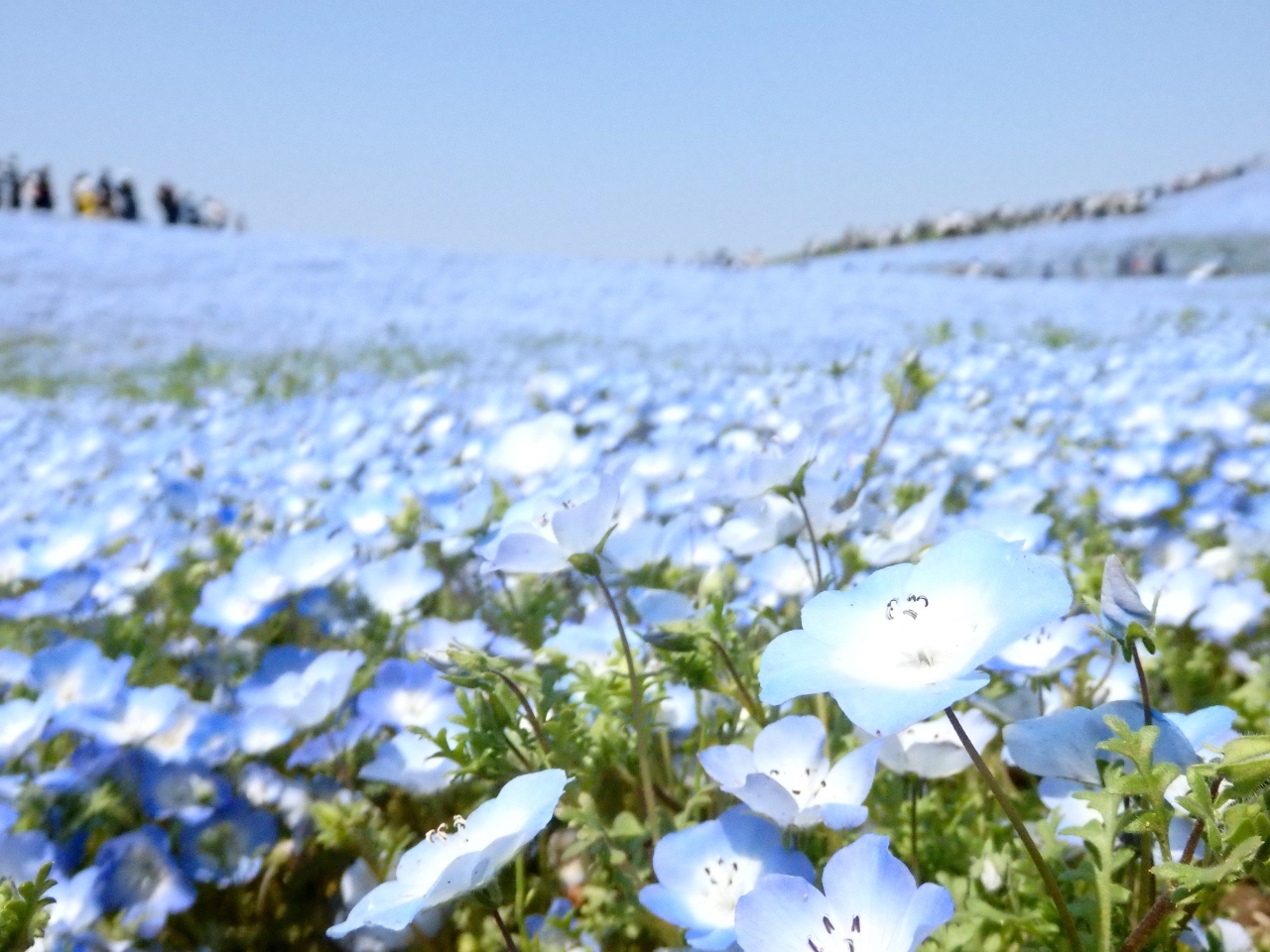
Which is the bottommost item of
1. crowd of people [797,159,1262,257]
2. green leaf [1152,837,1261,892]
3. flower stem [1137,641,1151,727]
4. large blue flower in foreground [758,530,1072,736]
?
crowd of people [797,159,1262,257]

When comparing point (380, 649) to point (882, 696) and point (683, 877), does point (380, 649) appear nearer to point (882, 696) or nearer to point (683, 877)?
point (683, 877)

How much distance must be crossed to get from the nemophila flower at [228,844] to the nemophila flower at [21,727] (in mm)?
227

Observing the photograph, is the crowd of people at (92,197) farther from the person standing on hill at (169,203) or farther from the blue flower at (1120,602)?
the blue flower at (1120,602)

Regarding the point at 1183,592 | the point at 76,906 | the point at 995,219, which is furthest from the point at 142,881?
the point at 995,219

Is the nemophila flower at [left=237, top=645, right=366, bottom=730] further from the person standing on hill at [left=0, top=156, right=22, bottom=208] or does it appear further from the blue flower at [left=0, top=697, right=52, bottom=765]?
the person standing on hill at [left=0, top=156, right=22, bottom=208]

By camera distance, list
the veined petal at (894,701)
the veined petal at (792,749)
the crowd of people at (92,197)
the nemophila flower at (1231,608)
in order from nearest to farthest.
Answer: the veined petal at (894,701) < the veined petal at (792,749) < the nemophila flower at (1231,608) < the crowd of people at (92,197)

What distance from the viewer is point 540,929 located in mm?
1066

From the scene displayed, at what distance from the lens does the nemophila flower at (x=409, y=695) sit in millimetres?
1215

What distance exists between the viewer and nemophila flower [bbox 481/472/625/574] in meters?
0.78

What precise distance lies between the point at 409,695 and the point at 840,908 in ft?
2.53

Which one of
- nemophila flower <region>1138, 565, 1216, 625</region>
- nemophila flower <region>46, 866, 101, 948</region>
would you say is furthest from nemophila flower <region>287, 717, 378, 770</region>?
nemophila flower <region>1138, 565, 1216, 625</region>

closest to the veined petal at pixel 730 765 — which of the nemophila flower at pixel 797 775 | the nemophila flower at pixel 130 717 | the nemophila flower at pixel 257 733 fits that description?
the nemophila flower at pixel 797 775

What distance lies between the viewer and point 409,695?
127 centimetres

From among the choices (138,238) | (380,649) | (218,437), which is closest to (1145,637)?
(380,649)
